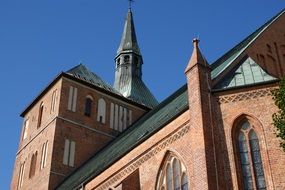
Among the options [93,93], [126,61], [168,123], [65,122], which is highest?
[126,61]

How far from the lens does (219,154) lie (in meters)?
15.3

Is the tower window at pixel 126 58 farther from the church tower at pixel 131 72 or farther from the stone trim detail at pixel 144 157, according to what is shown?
the stone trim detail at pixel 144 157

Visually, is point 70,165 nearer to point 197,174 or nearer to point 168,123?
point 168,123

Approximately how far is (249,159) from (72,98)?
17748 mm

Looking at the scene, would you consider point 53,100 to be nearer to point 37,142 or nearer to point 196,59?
point 37,142

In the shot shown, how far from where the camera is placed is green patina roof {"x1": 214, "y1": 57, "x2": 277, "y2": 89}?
1699 centimetres

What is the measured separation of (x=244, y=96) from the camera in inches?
646

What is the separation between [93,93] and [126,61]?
21.2ft

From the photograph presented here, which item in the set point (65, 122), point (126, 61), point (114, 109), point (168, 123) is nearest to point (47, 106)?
point (65, 122)

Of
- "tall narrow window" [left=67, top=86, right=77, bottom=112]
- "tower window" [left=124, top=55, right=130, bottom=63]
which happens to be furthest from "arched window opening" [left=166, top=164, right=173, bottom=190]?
"tower window" [left=124, top=55, right=130, bottom=63]

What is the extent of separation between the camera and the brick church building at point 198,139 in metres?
15.0

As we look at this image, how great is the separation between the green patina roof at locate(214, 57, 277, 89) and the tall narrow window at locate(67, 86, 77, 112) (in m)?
14.6

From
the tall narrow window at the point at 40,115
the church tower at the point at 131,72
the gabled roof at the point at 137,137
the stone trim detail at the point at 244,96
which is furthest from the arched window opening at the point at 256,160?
the tall narrow window at the point at 40,115

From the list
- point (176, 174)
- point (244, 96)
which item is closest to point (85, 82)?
point (176, 174)
